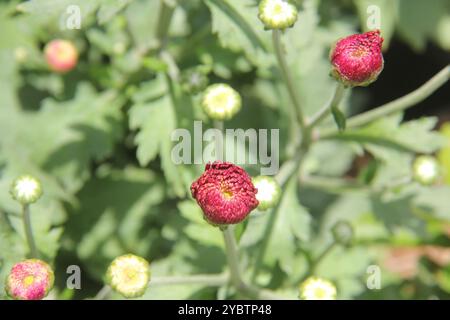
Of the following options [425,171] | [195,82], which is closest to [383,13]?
[425,171]

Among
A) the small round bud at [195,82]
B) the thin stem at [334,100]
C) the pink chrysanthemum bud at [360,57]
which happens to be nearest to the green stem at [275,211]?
the thin stem at [334,100]

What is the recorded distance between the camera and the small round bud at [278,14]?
2203 mm

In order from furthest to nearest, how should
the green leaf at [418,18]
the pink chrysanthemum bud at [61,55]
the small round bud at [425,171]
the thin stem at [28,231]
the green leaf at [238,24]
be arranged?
1. the green leaf at [418,18]
2. the pink chrysanthemum bud at [61,55]
3. the small round bud at [425,171]
4. the green leaf at [238,24]
5. the thin stem at [28,231]

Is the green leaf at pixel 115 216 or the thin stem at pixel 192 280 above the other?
the green leaf at pixel 115 216

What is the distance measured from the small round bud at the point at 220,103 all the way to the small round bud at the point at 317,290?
62 centimetres

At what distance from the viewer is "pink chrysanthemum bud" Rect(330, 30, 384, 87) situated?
6.50 ft

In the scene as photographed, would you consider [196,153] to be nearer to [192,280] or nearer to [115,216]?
[192,280]

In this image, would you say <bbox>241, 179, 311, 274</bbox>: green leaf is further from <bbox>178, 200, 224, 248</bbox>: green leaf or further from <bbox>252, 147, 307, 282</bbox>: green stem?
<bbox>178, 200, 224, 248</bbox>: green leaf

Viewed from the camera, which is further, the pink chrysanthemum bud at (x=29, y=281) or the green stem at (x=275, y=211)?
the green stem at (x=275, y=211)

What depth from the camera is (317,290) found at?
7.44 feet

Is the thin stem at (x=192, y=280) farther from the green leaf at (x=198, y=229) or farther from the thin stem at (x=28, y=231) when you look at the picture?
the thin stem at (x=28, y=231)

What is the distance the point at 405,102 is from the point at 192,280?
0.97 metres

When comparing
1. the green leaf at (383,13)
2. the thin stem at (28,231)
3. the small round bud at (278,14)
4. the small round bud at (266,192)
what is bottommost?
the thin stem at (28,231)
